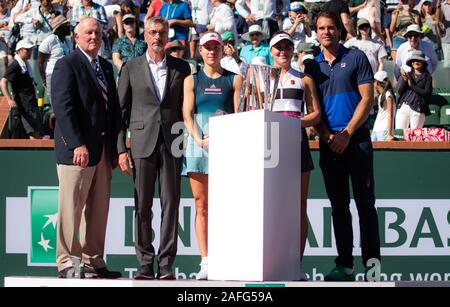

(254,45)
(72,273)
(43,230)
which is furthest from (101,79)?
(254,45)

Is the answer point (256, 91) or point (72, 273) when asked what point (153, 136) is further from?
point (72, 273)

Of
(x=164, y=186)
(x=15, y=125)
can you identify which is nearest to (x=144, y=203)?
(x=164, y=186)

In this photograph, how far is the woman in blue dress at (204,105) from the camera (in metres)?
8.98

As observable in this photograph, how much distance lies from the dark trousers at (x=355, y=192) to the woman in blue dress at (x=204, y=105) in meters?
0.92

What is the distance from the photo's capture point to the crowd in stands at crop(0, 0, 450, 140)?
15141 mm

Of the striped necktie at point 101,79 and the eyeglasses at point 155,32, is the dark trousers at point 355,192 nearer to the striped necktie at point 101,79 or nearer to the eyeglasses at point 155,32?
the eyeglasses at point 155,32

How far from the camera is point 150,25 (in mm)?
9117

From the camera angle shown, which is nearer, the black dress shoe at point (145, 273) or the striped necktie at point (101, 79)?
the black dress shoe at point (145, 273)

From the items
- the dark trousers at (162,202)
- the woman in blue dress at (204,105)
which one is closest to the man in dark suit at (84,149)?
the dark trousers at (162,202)

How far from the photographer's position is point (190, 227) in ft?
38.7

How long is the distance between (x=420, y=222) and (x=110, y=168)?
4.11 m

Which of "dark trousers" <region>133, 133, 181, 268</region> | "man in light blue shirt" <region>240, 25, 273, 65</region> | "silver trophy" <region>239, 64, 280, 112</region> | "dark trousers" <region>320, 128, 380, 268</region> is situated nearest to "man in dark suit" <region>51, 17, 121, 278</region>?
"dark trousers" <region>133, 133, 181, 268</region>

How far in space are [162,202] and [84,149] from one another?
729mm
